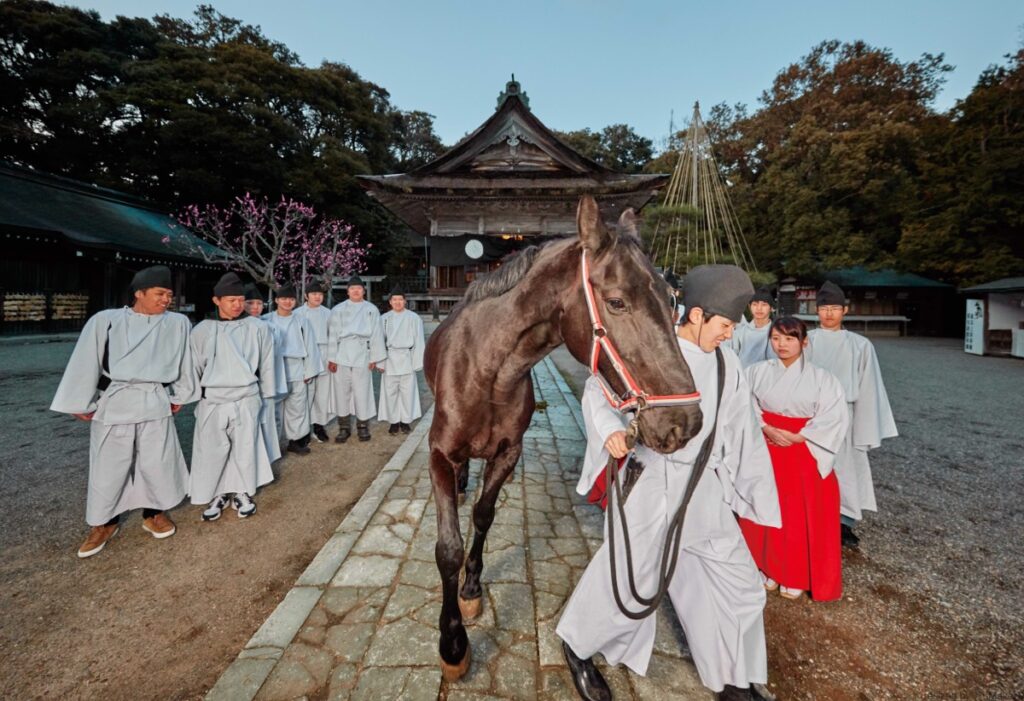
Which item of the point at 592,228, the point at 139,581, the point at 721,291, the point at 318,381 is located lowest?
the point at 139,581

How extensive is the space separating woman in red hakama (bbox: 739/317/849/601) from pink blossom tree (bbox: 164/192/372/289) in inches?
898

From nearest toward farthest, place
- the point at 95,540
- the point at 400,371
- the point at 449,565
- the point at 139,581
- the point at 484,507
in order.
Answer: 1. the point at 449,565
2. the point at 484,507
3. the point at 139,581
4. the point at 95,540
5. the point at 400,371

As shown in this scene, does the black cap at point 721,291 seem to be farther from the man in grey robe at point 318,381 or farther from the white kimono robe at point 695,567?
the man in grey robe at point 318,381

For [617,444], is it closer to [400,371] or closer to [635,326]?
[635,326]

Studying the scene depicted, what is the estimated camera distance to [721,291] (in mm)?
1992

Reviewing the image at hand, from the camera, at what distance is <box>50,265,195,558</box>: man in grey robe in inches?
127

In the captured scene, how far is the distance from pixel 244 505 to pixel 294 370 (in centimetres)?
200

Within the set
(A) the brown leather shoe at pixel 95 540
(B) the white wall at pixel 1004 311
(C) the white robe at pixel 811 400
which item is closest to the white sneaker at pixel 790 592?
(C) the white robe at pixel 811 400

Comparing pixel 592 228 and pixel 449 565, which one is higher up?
pixel 592 228

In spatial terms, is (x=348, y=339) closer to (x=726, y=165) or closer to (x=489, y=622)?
(x=489, y=622)

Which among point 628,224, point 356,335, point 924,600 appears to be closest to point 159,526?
point 356,335

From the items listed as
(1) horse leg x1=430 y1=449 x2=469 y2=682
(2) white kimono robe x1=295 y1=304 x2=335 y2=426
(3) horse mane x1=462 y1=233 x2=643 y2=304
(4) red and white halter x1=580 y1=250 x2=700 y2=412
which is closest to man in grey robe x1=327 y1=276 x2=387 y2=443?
(2) white kimono robe x1=295 y1=304 x2=335 y2=426

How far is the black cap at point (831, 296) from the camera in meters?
3.70

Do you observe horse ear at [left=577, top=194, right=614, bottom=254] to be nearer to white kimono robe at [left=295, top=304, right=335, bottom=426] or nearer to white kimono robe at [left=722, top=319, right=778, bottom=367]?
white kimono robe at [left=722, top=319, right=778, bottom=367]
